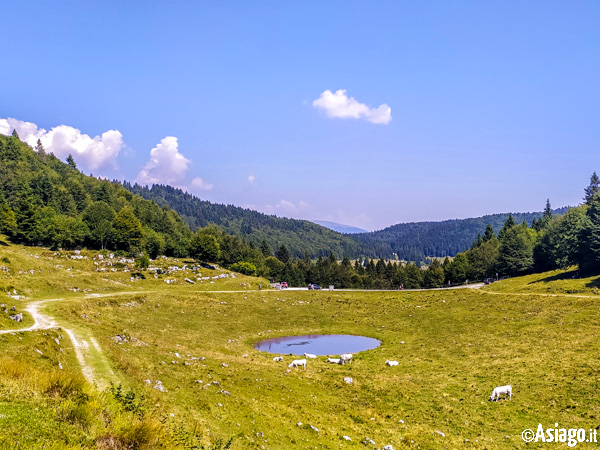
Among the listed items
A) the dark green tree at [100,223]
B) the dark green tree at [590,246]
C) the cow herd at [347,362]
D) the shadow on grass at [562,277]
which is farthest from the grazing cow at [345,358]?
the dark green tree at [100,223]

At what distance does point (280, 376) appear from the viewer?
34.9 meters

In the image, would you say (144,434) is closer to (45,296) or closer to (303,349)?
(303,349)

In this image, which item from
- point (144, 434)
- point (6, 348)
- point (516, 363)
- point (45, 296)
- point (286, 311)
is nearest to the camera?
point (144, 434)

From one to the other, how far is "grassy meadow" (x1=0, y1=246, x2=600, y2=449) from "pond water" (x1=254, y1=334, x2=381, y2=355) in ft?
7.68

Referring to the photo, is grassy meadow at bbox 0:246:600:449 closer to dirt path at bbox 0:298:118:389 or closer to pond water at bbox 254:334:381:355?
dirt path at bbox 0:298:118:389

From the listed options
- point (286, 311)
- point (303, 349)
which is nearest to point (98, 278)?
point (286, 311)

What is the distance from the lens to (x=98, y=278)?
77.6 meters

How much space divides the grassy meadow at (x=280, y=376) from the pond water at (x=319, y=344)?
7.68ft

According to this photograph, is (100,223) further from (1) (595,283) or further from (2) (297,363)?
(1) (595,283)

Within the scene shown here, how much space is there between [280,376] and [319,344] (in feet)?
73.6

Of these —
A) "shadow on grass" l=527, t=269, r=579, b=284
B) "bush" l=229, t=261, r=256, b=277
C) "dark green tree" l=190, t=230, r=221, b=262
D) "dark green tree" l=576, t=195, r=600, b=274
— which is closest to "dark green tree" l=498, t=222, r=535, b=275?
"shadow on grass" l=527, t=269, r=579, b=284

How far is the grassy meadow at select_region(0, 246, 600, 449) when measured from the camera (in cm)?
1555

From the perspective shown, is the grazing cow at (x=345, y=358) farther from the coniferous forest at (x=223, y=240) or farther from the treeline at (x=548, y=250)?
the treeline at (x=548, y=250)

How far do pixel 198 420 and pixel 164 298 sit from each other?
171ft
